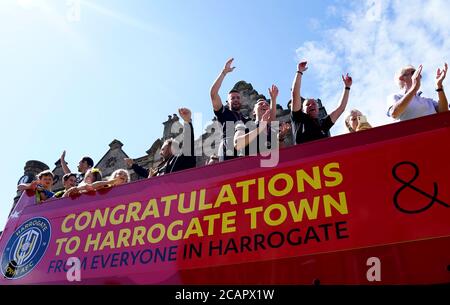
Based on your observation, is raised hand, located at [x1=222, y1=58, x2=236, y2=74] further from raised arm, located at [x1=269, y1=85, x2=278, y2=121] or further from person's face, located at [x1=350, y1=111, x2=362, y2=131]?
person's face, located at [x1=350, y1=111, x2=362, y2=131]

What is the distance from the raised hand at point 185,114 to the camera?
4.87m

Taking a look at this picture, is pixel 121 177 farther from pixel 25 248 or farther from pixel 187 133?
pixel 25 248

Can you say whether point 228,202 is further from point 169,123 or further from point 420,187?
point 169,123

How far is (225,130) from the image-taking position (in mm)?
4730

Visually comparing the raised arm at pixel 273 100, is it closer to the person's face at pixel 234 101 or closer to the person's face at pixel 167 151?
the person's face at pixel 234 101

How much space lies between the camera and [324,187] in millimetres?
3287

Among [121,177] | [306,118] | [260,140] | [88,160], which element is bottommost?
[260,140]

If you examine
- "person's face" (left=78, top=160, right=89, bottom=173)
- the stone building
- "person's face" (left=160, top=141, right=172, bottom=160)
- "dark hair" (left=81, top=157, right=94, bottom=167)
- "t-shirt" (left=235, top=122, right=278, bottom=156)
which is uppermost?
the stone building

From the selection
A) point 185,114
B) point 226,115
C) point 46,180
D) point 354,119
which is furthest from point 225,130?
point 46,180

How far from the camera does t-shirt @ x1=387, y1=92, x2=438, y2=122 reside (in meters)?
4.01

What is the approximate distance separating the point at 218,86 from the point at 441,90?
262cm

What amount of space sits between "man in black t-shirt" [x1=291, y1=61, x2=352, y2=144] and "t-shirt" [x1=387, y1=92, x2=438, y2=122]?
824 mm

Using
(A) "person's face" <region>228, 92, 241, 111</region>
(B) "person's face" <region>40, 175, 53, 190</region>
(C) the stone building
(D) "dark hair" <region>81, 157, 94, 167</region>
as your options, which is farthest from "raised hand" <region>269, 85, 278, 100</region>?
(C) the stone building

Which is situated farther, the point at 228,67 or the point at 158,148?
the point at 158,148
